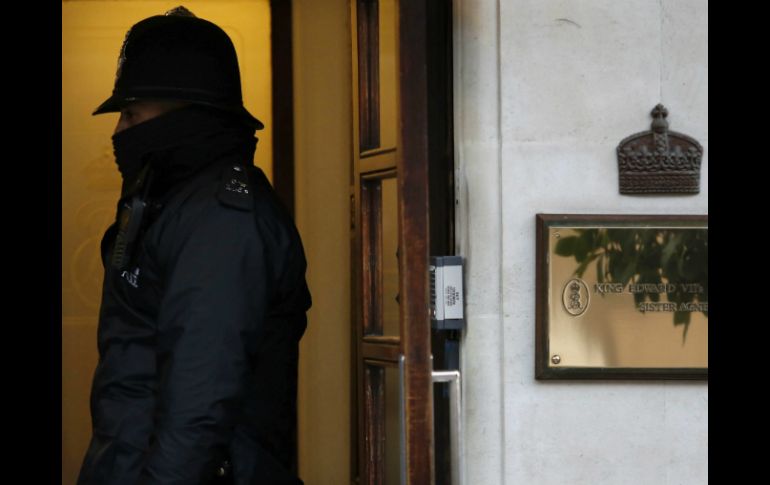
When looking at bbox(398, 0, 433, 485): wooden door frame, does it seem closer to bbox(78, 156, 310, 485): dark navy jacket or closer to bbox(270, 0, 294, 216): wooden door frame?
bbox(78, 156, 310, 485): dark navy jacket

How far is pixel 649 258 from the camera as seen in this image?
3088 mm

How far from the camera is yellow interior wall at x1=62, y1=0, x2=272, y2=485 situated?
15.8 ft

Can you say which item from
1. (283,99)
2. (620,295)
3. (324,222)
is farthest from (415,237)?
(283,99)

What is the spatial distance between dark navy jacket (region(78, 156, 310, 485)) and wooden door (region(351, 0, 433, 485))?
12.2 inches

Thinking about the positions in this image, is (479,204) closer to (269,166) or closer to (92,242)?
(269,166)

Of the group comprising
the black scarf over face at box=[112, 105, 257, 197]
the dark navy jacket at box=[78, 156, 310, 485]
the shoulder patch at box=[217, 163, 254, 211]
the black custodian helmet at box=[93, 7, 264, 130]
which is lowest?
the dark navy jacket at box=[78, 156, 310, 485]

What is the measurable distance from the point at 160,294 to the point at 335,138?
197 cm

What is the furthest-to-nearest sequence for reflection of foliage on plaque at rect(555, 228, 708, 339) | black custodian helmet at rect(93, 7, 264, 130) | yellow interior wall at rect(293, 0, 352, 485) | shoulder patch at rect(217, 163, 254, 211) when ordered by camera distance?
yellow interior wall at rect(293, 0, 352, 485), reflection of foliage on plaque at rect(555, 228, 708, 339), black custodian helmet at rect(93, 7, 264, 130), shoulder patch at rect(217, 163, 254, 211)

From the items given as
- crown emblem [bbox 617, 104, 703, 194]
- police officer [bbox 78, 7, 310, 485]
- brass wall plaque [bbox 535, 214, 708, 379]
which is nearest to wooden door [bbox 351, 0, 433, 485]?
police officer [bbox 78, 7, 310, 485]

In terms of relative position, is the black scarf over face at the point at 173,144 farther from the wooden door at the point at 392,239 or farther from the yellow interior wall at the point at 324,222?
the yellow interior wall at the point at 324,222

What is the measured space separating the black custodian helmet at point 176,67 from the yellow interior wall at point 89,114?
1746mm

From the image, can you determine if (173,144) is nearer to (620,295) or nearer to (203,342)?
(203,342)

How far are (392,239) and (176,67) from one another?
2.40 ft

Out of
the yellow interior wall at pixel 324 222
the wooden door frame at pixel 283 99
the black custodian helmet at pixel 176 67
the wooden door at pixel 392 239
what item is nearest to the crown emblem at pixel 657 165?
the wooden door at pixel 392 239
